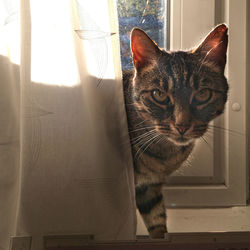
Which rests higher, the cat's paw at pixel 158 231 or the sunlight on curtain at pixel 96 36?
the sunlight on curtain at pixel 96 36

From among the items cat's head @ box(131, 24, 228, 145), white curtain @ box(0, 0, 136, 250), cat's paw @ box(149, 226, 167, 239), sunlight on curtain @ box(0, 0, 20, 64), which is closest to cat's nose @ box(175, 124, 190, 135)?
cat's head @ box(131, 24, 228, 145)

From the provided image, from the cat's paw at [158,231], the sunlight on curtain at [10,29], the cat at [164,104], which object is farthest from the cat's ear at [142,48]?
the cat's paw at [158,231]

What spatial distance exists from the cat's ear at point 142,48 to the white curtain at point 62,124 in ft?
0.18

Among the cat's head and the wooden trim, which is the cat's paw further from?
the cat's head

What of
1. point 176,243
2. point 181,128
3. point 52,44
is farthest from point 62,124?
point 176,243

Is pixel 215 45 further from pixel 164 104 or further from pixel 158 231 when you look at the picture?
pixel 158 231

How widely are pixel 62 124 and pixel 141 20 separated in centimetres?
35

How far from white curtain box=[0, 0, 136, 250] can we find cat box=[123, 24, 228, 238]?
4cm

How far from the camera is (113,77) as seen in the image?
63 cm

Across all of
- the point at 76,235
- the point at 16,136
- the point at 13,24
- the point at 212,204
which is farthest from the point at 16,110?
the point at 212,204

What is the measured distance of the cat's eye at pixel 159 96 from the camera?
2.13 feet

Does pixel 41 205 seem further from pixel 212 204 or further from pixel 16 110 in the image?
pixel 212 204

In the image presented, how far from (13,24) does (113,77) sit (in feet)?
0.92

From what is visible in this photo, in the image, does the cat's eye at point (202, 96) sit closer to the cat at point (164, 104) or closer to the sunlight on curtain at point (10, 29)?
the cat at point (164, 104)
